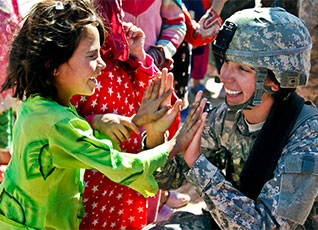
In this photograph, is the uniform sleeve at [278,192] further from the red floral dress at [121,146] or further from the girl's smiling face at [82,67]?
the girl's smiling face at [82,67]

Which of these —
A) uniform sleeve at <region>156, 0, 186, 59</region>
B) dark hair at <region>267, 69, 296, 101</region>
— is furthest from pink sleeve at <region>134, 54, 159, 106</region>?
dark hair at <region>267, 69, 296, 101</region>

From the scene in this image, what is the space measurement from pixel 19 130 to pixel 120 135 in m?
0.55

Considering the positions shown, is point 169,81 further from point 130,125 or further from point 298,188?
point 298,188

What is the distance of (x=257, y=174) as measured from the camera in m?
2.48

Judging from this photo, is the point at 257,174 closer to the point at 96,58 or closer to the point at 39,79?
the point at 96,58

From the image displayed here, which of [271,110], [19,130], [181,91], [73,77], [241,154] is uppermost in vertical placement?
[73,77]

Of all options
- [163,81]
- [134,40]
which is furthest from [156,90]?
[134,40]

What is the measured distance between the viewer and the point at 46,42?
2.05 metres

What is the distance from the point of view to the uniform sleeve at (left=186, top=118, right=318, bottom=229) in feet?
7.29

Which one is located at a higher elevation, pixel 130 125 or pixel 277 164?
pixel 130 125

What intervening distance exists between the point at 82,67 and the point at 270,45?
1089 mm

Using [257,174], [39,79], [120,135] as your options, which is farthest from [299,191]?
[39,79]

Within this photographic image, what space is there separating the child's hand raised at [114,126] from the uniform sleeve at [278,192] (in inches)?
17.4

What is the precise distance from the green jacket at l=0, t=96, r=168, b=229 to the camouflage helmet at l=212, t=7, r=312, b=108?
0.74 metres
